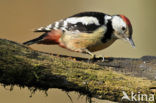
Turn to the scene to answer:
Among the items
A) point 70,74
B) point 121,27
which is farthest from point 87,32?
point 70,74

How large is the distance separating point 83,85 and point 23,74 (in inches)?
16.4

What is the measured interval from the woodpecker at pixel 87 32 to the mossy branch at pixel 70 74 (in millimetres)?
230

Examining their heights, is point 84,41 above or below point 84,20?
below

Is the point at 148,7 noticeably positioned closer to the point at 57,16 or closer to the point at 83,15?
the point at 57,16

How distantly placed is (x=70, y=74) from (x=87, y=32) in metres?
0.66

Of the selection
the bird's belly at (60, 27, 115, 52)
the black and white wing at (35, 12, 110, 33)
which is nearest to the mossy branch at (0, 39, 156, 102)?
the bird's belly at (60, 27, 115, 52)

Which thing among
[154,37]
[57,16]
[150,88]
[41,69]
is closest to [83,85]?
[41,69]

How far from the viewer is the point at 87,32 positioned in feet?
9.30

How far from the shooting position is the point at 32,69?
213cm

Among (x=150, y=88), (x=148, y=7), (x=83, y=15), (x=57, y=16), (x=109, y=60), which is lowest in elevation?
(x=150, y=88)

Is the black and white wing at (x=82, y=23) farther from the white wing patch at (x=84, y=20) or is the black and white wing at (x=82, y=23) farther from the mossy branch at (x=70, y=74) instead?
the mossy branch at (x=70, y=74)

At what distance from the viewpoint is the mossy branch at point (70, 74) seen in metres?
2.09

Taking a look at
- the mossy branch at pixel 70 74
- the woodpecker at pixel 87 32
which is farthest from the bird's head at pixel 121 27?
the mossy branch at pixel 70 74

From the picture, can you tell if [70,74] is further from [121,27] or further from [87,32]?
[121,27]
